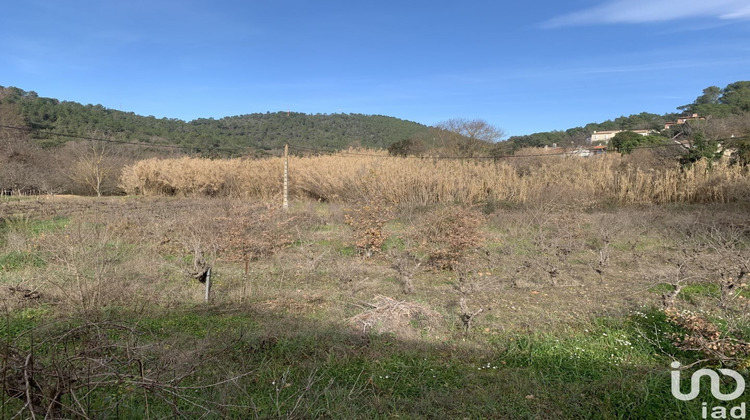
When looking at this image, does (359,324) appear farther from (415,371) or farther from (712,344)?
(712,344)

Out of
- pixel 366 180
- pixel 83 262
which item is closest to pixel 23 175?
pixel 366 180

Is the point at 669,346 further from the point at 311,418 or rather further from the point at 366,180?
the point at 366,180

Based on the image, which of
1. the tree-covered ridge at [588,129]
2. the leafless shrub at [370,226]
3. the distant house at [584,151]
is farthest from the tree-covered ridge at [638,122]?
the leafless shrub at [370,226]

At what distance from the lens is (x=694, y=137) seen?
66.2 ft

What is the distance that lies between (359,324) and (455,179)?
1450 centimetres

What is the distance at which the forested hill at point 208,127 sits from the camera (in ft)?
117

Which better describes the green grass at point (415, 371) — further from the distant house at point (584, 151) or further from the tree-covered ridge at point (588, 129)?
the tree-covered ridge at point (588, 129)

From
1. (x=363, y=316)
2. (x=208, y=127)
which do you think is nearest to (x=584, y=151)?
(x=363, y=316)

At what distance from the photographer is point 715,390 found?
11.4ft

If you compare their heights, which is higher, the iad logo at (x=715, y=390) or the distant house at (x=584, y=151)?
the distant house at (x=584, y=151)

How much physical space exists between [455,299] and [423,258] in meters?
3.00

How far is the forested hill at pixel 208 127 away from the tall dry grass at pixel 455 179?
5.83m

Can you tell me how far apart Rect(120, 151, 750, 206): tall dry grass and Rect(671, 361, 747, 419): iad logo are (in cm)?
1130

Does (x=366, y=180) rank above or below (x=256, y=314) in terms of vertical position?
above
